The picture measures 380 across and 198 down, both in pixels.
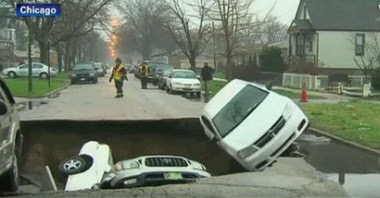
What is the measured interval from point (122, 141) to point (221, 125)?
1530mm

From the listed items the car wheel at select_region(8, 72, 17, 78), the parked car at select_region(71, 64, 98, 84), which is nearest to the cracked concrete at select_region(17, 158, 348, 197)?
the parked car at select_region(71, 64, 98, 84)

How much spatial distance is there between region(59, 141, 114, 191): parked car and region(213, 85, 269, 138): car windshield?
1.31m

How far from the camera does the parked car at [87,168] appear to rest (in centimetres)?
656

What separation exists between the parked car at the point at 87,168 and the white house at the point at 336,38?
48.0 metres

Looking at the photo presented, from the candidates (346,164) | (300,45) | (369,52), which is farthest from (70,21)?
(346,164)

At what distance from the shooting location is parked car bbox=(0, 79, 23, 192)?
271 inches

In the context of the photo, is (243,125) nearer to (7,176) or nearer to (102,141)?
(102,141)

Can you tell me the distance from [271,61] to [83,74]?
16124 millimetres

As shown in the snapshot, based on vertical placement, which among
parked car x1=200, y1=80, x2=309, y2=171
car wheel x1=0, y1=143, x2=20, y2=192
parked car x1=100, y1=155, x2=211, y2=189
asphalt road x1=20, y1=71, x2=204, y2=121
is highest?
parked car x1=200, y1=80, x2=309, y2=171

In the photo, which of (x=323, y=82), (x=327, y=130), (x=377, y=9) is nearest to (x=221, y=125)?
(x=327, y=130)

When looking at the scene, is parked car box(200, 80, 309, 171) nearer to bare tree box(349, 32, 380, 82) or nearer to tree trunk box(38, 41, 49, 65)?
bare tree box(349, 32, 380, 82)

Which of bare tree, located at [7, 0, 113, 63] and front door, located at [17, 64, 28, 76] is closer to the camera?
bare tree, located at [7, 0, 113, 63]

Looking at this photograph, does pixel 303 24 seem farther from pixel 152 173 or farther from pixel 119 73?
pixel 152 173

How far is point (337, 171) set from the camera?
39.5ft
